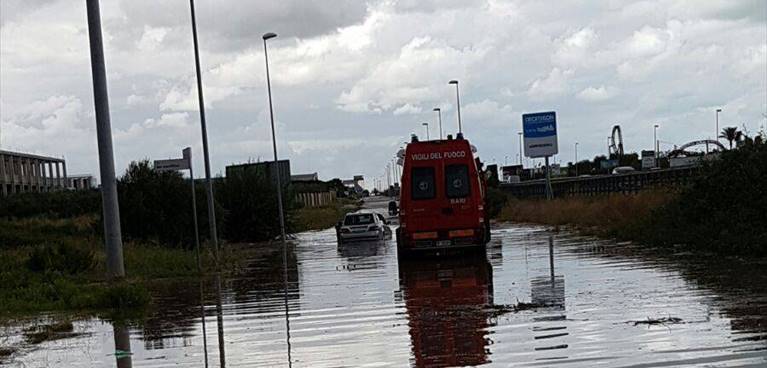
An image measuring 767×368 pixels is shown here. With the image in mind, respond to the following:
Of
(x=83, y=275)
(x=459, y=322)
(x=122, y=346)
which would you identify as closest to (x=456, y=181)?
(x=83, y=275)

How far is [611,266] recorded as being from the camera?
2100 centimetres

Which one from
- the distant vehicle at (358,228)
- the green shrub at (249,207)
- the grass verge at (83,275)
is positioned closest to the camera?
the grass verge at (83,275)

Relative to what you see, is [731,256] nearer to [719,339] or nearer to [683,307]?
[683,307]

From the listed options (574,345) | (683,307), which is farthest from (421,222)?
(574,345)

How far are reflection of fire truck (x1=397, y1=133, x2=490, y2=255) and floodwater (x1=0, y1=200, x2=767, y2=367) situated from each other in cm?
387

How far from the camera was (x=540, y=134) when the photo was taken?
185 feet

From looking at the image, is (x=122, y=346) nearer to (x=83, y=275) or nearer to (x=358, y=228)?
(x=83, y=275)

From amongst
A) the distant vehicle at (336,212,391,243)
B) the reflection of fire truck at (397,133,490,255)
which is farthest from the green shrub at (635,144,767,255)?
the distant vehicle at (336,212,391,243)

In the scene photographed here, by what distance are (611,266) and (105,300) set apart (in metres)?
10.2

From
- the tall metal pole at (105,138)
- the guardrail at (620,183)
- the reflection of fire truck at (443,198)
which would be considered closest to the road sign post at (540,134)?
the guardrail at (620,183)

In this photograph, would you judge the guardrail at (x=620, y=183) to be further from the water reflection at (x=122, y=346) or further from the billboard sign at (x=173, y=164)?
the water reflection at (x=122, y=346)

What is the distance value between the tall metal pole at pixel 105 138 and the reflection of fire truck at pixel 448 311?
5985 millimetres

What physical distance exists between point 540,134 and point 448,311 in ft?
141

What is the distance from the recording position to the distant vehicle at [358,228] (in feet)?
138
